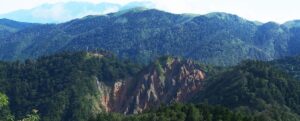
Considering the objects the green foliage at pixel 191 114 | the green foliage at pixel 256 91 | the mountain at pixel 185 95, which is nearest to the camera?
the green foliage at pixel 191 114

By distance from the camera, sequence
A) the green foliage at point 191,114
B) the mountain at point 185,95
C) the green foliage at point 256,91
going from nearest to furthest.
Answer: the green foliage at point 191,114, the green foliage at point 256,91, the mountain at point 185,95

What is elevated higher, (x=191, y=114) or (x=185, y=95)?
(x=191, y=114)

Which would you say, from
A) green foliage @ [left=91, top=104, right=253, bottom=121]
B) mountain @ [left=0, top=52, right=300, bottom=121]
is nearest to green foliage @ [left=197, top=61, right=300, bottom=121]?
mountain @ [left=0, top=52, right=300, bottom=121]

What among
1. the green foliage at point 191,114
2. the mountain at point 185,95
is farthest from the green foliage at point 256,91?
the green foliage at point 191,114

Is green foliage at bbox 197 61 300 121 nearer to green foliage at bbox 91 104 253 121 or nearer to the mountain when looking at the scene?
the mountain

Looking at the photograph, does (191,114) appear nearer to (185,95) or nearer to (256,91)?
(256,91)

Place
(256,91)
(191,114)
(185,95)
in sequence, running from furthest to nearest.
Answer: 1. (185,95)
2. (256,91)
3. (191,114)

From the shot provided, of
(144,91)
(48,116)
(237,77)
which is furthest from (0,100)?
(144,91)

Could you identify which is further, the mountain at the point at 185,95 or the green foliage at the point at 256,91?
the mountain at the point at 185,95

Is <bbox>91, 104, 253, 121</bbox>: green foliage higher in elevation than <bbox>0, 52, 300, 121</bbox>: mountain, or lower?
higher

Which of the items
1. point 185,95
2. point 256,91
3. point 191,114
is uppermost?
point 191,114

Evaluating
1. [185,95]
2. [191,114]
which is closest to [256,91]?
[191,114]

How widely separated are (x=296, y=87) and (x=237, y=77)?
17612 millimetres

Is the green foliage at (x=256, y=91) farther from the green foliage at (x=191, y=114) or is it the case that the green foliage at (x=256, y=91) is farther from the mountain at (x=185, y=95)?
the green foliage at (x=191, y=114)
